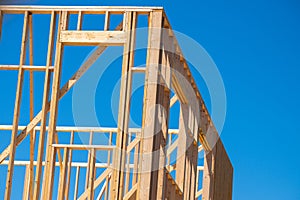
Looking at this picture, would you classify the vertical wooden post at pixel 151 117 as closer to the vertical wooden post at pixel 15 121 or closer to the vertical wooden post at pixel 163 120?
the vertical wooden post at pixel 163 120

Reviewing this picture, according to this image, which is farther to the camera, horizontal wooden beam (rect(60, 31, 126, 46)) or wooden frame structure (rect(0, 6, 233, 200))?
horizontal wooden beam (rect(60, 31, 126, 46))

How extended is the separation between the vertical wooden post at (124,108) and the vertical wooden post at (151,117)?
245mm

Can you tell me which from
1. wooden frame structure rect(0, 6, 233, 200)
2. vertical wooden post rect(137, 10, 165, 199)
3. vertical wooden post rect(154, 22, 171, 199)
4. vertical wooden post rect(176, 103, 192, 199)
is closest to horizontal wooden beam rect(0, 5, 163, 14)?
wooden frame structure rect(0, 6, 233, 200)

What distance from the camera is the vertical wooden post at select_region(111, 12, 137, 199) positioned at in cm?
1284

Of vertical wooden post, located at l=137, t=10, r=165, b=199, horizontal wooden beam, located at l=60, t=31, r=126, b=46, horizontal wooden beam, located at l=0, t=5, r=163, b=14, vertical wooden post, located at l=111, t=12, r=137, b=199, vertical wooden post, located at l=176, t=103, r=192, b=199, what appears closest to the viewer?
vertical wooden post, located at l=111, t=12, r=137, b=199

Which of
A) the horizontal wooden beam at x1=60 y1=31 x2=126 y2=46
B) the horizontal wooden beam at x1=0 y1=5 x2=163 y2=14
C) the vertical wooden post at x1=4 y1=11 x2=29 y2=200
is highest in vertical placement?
the horizontal wooden beam at x1=0 y1=5 x2=163 y2=14

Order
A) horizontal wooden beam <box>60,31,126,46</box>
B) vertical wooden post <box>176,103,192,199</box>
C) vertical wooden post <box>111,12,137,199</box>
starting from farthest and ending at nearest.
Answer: vertical wooden post <box>176,103,192,199</box>, horizontal wooden beam <box>60,31,126,46</box>, vertical wooden post <box>111,12,137,199</box>

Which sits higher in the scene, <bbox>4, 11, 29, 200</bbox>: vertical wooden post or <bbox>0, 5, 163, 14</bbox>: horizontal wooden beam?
<bbox>0, 5, 163, 14</bbox>: horizontal wooden beam

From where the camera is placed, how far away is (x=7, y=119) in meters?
27.7

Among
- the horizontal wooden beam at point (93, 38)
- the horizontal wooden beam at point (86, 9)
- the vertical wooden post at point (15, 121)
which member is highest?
the horizontal wooden beam at point (86, 9)

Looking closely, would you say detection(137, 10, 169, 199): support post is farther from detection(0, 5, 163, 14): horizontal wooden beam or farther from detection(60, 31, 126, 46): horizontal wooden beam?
detection(60, 31, 126, 46): horizontal wooden beam

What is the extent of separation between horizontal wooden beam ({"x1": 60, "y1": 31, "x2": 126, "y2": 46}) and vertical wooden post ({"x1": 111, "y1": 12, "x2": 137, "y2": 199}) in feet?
0.40

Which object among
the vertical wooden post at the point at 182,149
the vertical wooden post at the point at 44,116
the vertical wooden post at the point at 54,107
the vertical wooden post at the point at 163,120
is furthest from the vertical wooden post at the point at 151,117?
the vertical wooden post at the point at 182,149

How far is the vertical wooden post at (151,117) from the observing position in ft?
42.6
